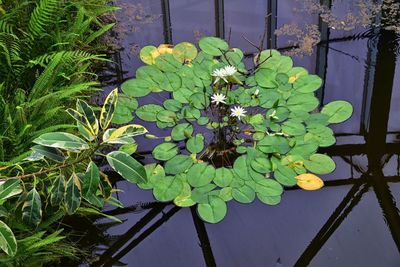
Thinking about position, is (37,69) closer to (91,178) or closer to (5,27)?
(5,27)

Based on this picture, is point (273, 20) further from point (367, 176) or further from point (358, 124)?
point (367, 176)

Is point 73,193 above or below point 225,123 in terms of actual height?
above

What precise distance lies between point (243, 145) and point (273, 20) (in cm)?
114

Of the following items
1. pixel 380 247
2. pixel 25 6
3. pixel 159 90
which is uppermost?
pixel 25 6

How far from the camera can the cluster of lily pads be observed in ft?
6.93

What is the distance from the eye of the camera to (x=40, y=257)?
5.91 ft

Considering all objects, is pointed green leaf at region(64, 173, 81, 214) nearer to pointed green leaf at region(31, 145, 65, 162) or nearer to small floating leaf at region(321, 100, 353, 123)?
pointed green leaf at region(31, 145, 65, 162)

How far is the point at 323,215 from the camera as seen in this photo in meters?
2.08

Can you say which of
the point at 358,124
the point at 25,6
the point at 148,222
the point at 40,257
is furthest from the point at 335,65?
the point at 40,257

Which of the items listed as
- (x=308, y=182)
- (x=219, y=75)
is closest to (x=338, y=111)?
(x=308, y=182)

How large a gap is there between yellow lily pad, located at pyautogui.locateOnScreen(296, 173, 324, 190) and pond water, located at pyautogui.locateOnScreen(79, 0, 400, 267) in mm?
27

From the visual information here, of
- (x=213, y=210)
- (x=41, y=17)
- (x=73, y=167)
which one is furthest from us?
(x=41, y=17)

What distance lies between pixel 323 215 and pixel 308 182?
149 mm

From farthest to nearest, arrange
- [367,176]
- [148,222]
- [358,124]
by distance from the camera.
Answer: [358,124] < [367,176] < [148,222]
